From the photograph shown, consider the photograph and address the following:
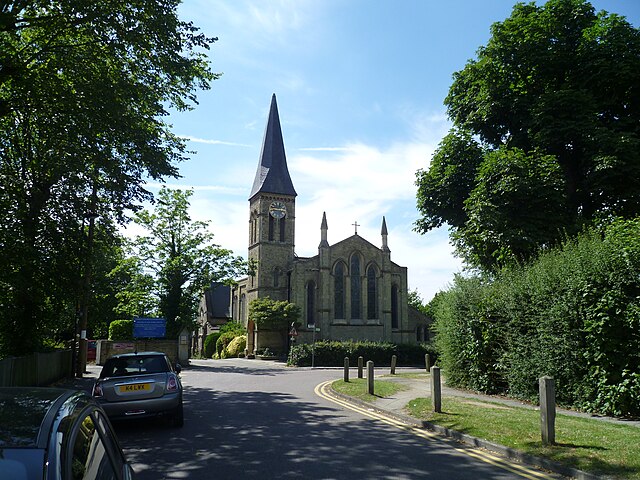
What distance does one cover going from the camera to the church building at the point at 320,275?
5766cm

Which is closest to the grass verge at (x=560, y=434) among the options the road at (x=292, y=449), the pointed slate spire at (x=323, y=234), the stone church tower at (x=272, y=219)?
the road at (x=292, y=449)

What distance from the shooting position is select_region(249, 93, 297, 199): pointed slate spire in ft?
202

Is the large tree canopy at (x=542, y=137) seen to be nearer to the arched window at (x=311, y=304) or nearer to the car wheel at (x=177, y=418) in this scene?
the car wheel at (x=177, y=418)

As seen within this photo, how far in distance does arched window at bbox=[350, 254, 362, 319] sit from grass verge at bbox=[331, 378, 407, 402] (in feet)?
130

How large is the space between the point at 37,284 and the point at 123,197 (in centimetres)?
355

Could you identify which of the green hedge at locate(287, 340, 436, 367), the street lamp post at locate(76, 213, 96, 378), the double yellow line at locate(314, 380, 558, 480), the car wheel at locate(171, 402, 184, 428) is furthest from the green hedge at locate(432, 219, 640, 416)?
the green hedge at locate(287, 340, 436, 367)

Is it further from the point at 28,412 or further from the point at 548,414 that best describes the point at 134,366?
the point at 28,412

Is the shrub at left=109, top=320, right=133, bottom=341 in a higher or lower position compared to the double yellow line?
higher

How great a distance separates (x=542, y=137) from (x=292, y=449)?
48.8ft

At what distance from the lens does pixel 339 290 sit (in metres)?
59.2

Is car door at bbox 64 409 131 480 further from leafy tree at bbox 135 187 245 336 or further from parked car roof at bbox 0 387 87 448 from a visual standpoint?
leafy tree at bbox 135 187 245 336

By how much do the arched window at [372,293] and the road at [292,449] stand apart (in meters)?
47.6

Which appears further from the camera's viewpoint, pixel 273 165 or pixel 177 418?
pixel 273 165

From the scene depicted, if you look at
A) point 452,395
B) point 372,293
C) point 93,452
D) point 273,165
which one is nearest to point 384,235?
point 372,293
